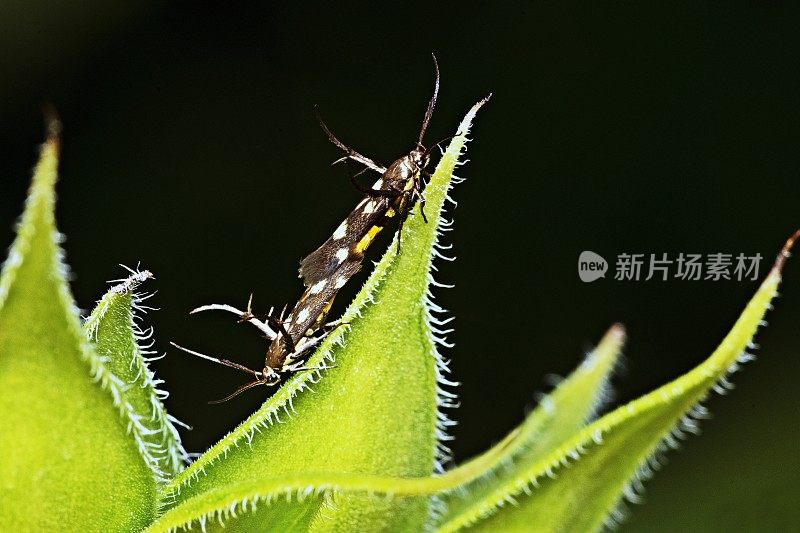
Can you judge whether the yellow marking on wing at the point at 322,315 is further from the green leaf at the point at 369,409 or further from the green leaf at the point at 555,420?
the green leaf at the point at 555,420

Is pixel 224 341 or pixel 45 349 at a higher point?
pixel 45 349

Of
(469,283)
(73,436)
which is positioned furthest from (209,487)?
(469,283)

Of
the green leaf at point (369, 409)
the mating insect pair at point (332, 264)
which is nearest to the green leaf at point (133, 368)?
the green leaf at point (369, 409)

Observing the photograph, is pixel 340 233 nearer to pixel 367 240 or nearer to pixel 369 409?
pixel 367 240

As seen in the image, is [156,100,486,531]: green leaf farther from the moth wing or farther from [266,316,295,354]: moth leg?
the moth wing

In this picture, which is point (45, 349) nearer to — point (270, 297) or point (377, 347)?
point (377, 347)

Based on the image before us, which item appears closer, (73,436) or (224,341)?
(73,436)
